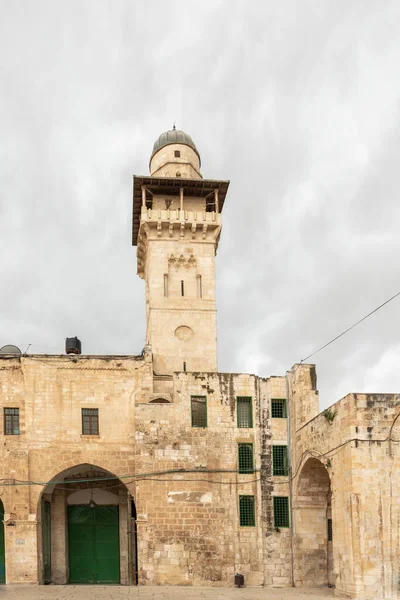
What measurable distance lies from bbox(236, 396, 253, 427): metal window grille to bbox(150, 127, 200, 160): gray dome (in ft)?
47.1

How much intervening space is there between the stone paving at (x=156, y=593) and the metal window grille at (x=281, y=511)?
245cm

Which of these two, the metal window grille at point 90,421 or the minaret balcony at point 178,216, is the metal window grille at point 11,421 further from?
the minaret balcony at point 178,216

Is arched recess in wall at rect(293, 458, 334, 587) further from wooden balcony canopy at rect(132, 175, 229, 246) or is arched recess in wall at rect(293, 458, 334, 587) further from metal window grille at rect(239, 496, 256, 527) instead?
wooden balcony canopy at rect(132, 175, 229, 246)

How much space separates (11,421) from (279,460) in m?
10.7

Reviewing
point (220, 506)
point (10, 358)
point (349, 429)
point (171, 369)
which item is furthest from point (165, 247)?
point (349, 429)

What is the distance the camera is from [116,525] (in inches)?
1184

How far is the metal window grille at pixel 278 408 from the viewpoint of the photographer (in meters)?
27.9

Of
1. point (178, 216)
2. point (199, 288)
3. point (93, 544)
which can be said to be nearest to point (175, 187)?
point (178, 216)

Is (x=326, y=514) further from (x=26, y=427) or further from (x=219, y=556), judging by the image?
(x=26, y=427)

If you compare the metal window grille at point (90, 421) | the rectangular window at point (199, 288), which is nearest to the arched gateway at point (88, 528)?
the metal window grille at point (90, 421)

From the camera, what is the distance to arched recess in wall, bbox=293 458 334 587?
1016 inches

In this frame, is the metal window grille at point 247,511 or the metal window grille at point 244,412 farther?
the metal window grille at point 244,412

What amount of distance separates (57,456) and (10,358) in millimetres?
4378

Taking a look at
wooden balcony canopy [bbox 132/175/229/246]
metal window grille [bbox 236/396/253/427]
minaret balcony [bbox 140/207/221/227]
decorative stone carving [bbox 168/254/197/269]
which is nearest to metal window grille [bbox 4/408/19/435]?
metal window grille [bbox 236/396/253/427]
